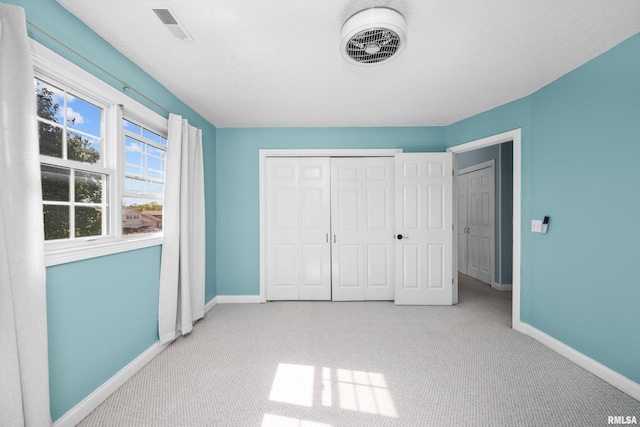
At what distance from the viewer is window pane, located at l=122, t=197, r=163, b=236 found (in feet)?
6.84

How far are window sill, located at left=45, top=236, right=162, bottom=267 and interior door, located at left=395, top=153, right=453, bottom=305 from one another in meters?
2.90

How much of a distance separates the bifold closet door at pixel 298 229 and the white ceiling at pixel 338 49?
937 millimetres

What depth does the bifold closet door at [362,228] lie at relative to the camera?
354 centimetres

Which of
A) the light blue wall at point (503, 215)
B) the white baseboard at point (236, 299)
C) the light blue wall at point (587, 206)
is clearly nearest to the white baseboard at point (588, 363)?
the light blue wall at point (587, 206)

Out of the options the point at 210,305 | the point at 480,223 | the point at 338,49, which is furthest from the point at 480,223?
the point at 210,305

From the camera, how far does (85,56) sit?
1.61 m

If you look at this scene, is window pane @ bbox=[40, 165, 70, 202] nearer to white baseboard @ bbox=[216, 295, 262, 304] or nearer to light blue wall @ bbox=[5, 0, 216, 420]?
light blue wall @ bbox=[5, 0, 216, 420]

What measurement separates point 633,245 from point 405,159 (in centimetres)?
216

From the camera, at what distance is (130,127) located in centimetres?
213

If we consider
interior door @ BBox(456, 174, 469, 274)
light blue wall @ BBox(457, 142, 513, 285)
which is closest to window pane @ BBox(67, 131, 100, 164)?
light blue wall @ BBox(457, 142, 513, 285)

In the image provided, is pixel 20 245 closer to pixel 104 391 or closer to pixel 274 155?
pixel 104 391

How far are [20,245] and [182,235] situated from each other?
1276 millimetres

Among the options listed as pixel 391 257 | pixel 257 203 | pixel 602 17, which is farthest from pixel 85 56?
pixel 391 257

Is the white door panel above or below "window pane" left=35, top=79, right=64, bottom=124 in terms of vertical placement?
below
